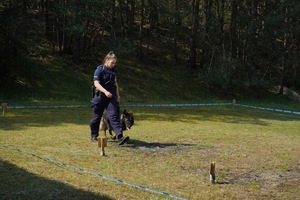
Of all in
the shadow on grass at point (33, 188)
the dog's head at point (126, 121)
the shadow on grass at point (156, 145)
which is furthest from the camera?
the dog's head at point (126, 121)

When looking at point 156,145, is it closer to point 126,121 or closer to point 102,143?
point 126,121

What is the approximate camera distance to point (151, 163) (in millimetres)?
7332

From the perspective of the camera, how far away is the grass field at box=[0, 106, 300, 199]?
560 centimetres

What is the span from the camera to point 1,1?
856 inches

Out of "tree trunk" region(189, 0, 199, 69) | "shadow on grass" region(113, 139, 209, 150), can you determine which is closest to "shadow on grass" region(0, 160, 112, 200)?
"shadow on grass" region(113, 139, 209, 150)

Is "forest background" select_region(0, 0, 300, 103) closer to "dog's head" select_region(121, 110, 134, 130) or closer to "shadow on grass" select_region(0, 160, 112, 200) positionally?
"dog's head" select_region(121, 110, 134, 130)

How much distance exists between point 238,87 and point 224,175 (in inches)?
1030

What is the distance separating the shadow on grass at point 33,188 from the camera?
5.14 m

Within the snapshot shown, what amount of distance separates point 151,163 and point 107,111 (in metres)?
2.12

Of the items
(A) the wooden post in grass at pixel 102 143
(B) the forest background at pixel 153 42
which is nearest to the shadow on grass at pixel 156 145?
(A) the wooden post in grass at pixel 102 143

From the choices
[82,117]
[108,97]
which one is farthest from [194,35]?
[108,97]

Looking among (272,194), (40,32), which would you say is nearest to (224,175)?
(272,194)

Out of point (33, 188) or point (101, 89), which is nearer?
point (33, 188)

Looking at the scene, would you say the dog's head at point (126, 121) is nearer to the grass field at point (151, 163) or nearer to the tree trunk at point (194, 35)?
the grass field at point (151, 163)
